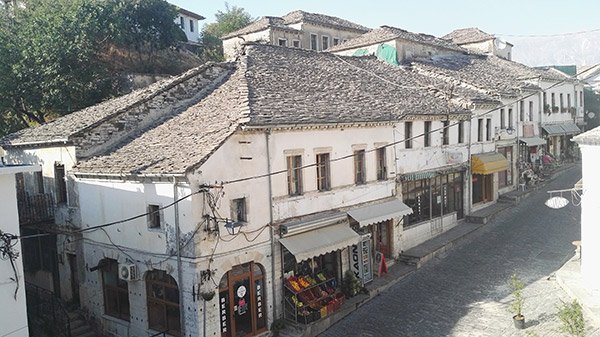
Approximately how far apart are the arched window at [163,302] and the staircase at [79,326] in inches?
126

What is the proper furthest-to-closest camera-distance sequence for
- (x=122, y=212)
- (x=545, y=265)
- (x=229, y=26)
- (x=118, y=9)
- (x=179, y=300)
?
(x=229, y=26) < (x=118, y=9) < (x=545, y=265) < (x=122, y=212) < (x=179, y=300)

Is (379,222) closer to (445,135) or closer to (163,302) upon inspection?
(445,135)

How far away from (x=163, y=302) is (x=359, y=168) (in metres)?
9.60

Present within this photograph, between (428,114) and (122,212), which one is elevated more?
(428,114)

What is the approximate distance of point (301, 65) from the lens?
25.0m

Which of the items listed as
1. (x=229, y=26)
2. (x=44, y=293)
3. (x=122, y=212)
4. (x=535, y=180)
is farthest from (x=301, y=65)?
(x=229, y=26)

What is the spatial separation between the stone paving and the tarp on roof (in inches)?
512

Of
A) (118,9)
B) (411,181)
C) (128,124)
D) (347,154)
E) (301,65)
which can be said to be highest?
(118,9)

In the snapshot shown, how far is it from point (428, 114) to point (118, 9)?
21645 mm

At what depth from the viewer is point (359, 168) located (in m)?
21.9

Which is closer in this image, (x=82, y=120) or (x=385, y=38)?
(x=82, y=120)

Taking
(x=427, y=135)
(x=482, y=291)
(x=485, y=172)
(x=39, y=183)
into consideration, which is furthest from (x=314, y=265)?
(x=485, y=172)

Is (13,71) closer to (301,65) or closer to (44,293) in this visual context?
(44,293)

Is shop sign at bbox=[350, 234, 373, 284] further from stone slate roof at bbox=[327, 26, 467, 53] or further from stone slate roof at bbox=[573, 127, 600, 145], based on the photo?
stone slate roof at bbox=[327, 26, 467, 53]
